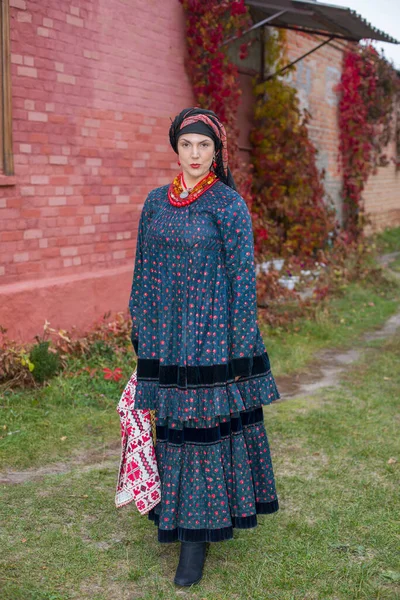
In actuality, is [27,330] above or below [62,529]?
above

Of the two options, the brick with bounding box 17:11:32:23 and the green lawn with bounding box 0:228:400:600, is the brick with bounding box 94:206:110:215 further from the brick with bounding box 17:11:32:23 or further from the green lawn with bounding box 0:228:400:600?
the brick with bounding box 17:11:32:23

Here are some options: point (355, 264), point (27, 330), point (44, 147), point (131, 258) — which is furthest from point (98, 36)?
point (355, 264)

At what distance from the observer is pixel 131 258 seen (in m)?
6.73

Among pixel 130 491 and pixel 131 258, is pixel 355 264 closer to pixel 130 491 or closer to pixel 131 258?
pixel 131 258

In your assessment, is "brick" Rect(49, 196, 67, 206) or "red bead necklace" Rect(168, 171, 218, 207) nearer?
"red bead necklace" Rect(168, 171, 218, 207)

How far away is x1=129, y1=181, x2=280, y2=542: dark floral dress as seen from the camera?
2.79 meters

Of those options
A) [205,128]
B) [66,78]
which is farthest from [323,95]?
[205,128]

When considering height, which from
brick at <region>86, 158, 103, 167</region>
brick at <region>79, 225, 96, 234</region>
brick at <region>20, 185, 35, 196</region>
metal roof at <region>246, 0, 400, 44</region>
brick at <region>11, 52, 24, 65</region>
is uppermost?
metal roof at <region>246, 0, 400, 44</region>

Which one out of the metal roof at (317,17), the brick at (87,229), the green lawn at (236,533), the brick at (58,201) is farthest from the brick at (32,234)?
the metal roof at (317,17)

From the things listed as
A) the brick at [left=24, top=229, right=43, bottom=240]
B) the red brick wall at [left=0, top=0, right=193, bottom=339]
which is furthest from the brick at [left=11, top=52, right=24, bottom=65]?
the brick at [left=24, top=229, right=43, bottom=240]

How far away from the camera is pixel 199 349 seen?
280cm

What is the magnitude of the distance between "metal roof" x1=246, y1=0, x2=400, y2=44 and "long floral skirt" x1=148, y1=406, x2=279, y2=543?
5641 mm

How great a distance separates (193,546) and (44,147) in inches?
144

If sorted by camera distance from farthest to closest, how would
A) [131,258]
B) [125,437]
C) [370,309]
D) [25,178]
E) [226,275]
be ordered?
[370,309], [131,258], [25,178], [125,437], [226,275]
